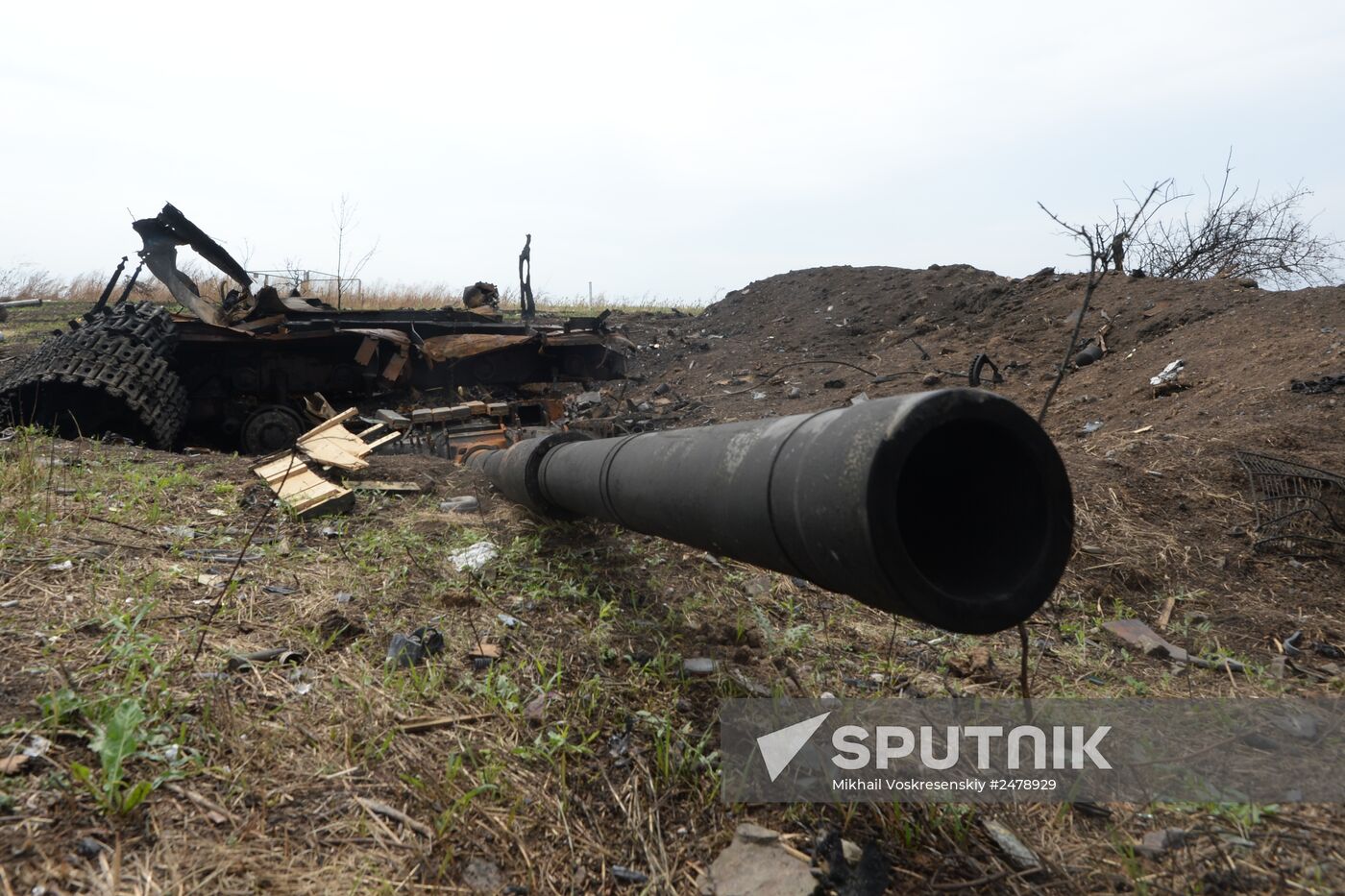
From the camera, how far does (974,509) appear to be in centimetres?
168

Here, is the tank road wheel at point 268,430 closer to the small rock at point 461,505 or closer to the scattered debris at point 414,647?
the small rock at point 461,505

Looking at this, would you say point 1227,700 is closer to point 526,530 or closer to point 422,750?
point 422,750

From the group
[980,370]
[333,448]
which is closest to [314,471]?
[333,448]

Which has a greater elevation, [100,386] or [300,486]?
[100,386]

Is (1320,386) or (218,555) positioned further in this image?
(1320,386)

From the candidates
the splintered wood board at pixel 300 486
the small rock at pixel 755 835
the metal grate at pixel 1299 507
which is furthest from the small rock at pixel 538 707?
the metal grate at pixel 1299 507

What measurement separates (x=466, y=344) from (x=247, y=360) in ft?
7.99

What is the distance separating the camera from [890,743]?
7.70ft

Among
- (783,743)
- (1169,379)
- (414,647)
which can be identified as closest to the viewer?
(783,743)

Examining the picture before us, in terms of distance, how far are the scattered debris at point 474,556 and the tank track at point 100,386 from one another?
4.59m

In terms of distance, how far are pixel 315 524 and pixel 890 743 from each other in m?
3.10

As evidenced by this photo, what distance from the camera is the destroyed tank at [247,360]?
6.82 m

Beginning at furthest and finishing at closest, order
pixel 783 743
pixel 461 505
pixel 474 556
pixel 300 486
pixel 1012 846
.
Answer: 1. pixel 461 505
2. pixel 300 486
3. pixel 474 556
4. pixel 783 743
5. pixel 1012 846

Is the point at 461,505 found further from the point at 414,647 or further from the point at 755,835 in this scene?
the point at 755,835
